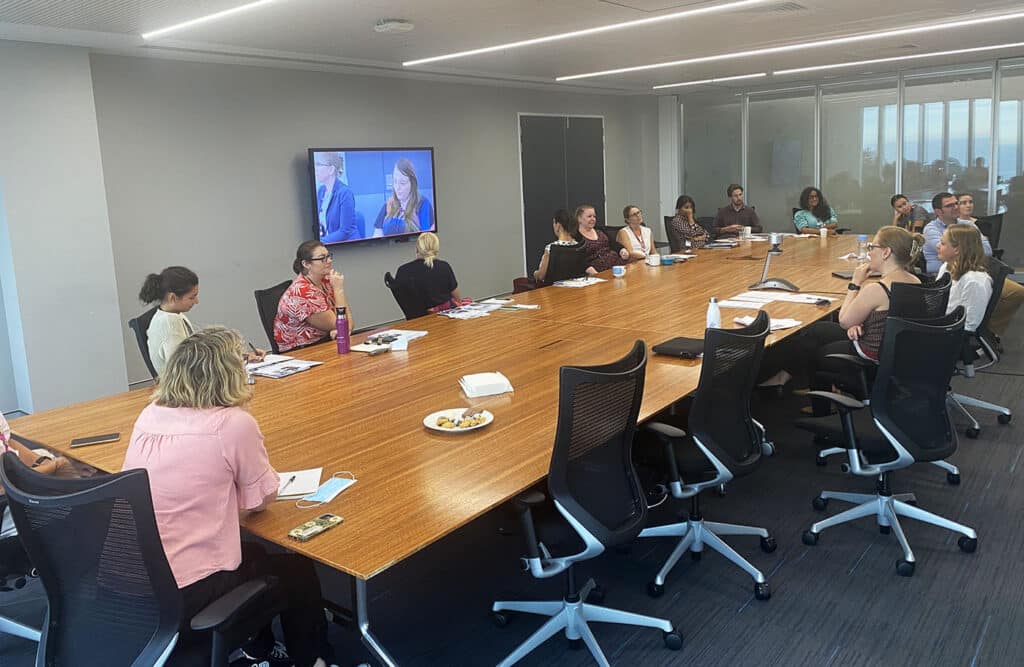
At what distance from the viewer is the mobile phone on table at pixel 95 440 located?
3129mm

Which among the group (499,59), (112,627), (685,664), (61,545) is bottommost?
(685,664)

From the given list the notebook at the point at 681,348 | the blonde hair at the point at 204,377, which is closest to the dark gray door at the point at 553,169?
the notebook at the point at 681,348

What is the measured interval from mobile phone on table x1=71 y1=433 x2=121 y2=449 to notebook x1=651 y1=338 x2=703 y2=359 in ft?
8.03

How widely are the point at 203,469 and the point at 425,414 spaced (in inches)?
46.2

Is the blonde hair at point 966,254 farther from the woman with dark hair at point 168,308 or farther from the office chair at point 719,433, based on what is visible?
the woman with dark hair at point 168,308

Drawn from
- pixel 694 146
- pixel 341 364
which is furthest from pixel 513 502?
pixel 694 146

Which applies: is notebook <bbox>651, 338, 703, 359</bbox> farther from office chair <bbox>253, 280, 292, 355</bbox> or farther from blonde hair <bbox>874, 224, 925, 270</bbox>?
office chair <bbox>253, 280, 292, 355</bbox>

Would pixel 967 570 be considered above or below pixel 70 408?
below

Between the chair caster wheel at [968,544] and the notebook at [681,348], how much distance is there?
136 centimetres

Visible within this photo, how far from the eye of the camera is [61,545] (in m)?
2.02

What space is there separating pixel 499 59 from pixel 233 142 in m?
2.63

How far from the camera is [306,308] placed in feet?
16.0

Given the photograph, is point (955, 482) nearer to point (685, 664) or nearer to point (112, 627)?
point (685, 664)

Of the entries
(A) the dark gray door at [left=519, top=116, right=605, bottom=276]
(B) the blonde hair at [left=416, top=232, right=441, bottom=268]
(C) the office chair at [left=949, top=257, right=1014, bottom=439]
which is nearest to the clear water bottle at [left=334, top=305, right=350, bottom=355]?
(B) the blonde hair at [left=416, top=232, right=441, bottom=268]
